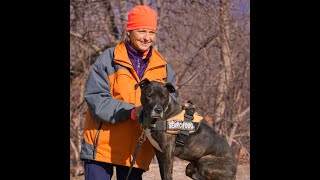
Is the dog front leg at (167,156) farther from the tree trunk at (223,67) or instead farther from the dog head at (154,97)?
the tree trunk at (223,67)

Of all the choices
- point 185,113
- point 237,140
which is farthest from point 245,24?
point 185,113

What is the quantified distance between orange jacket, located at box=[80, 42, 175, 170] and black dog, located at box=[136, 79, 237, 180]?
0.22 meters

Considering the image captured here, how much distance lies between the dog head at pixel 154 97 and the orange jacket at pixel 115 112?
20 centimetres

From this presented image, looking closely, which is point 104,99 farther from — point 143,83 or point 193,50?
point 193,50

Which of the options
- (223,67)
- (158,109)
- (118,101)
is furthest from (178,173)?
(158,109)

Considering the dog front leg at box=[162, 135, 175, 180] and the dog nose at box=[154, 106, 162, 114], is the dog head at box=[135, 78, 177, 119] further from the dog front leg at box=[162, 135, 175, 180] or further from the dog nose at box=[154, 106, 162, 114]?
the dog front leg at box=[162, 135, 175, 180]

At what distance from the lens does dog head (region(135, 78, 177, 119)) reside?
4211 millimetres

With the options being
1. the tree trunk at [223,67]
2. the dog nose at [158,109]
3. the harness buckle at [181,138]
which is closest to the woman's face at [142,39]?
the dog nose at [158,109]

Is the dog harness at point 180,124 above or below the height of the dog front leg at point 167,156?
above

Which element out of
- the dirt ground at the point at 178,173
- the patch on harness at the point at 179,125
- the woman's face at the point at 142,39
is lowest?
the dirt ground at the point at 178,173

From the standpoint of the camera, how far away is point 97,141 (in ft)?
14.7

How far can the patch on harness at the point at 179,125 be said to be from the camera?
4348mm
